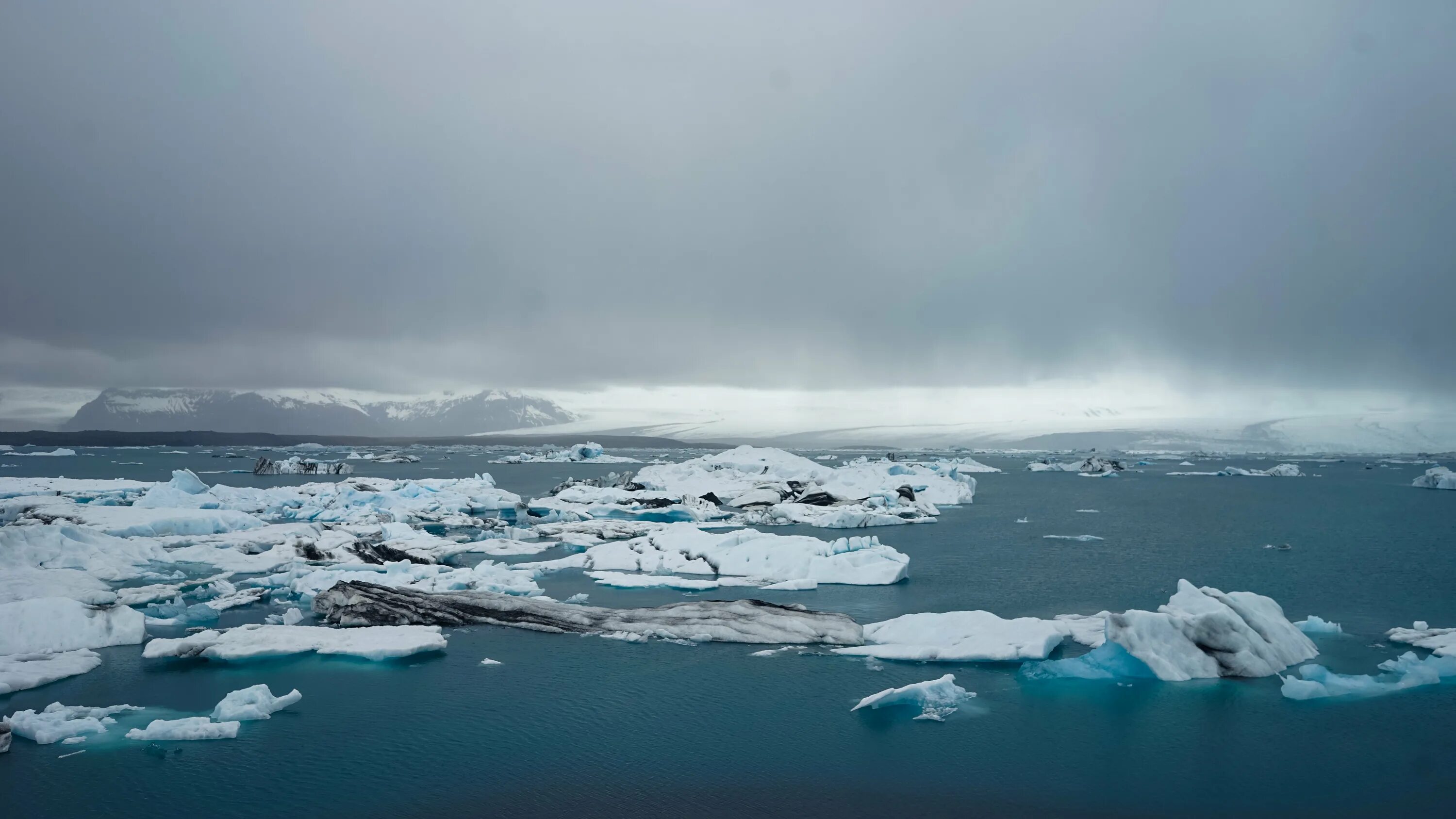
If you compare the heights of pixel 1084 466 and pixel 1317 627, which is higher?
pixel 1317 627

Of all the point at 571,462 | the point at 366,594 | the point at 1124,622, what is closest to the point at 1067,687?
the point at 1124,622

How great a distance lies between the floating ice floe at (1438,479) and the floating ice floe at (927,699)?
54.8 meters

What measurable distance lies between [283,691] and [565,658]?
374cm

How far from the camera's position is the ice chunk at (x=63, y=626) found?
11852 millimetres

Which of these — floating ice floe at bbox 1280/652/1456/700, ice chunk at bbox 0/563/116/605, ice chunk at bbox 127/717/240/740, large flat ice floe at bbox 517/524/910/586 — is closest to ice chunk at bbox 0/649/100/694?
ice chunk at bbox 0/563/116/605

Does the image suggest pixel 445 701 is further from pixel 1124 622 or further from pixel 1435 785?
pixel 1435 785

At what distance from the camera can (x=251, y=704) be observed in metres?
9.88

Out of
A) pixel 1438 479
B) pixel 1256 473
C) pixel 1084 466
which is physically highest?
pixel 1438 479

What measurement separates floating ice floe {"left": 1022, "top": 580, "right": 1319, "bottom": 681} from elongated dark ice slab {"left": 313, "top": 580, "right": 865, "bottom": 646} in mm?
3325

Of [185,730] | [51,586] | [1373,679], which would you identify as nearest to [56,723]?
[185,730]

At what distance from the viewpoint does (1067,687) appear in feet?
36.6

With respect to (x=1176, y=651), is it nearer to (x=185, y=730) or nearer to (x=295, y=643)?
→ (x=185, y=730)

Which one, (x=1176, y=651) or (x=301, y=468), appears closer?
(x=1176, y=651)

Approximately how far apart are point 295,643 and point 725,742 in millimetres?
6850
